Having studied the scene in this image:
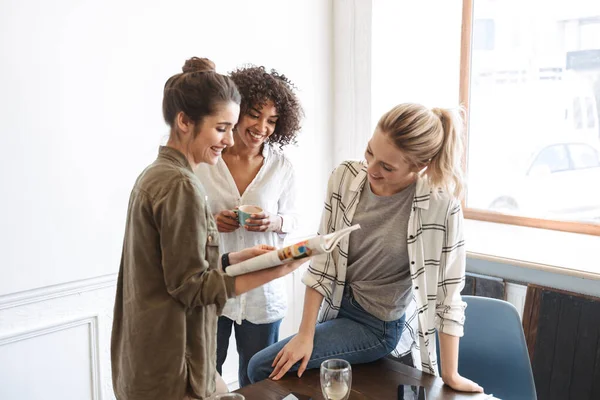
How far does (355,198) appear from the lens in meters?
1.78

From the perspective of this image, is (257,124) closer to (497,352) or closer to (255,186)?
(255,186)

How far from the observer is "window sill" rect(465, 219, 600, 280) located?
8.12ft

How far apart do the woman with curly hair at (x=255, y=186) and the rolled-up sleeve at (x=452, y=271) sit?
0.60 meters

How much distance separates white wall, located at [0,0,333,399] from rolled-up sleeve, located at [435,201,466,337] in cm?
137

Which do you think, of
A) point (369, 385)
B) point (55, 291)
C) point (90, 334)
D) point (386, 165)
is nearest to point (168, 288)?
point (369, 385)

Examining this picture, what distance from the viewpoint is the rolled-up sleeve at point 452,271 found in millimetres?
1650

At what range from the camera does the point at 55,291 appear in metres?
2.28

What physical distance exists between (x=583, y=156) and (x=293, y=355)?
1911mm

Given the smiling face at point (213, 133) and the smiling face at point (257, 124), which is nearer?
the smiling face at point (213, 133)

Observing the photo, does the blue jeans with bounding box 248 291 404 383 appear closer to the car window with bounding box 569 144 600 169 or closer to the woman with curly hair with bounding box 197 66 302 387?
the woman with curly hair with bounding box 197 66 302 387

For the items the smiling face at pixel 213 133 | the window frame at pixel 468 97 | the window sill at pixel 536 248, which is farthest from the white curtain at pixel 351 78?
the smiling face at pixel 213 133

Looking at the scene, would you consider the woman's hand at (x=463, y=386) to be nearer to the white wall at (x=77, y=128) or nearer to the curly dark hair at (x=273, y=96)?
the curly dark hair at (x=273, y=96)

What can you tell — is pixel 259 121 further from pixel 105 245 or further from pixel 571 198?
pixel 571 198

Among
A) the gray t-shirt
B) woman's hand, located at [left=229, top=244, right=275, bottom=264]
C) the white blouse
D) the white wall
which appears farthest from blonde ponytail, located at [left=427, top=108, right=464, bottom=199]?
the white wall
